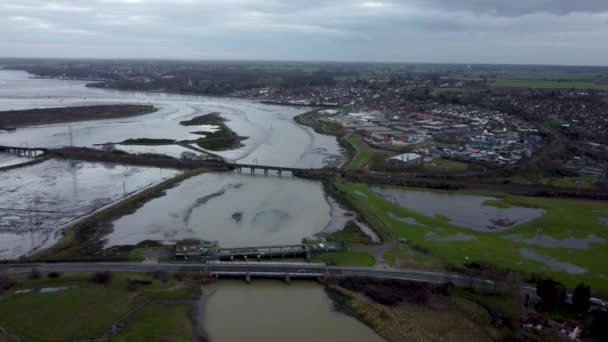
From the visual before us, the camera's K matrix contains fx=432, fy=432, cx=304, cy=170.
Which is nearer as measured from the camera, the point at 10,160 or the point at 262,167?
the point at 262,167

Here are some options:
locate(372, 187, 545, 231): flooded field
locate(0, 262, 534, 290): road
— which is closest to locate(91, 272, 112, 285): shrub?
locate(0, 262, 534, 290): road

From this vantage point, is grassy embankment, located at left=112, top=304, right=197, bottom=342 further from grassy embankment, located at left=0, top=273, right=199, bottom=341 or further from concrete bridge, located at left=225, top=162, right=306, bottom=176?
concrete bridge, located at left=225, top=162, right=306, bottom=176

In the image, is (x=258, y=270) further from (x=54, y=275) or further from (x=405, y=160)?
(x=405, y=160)

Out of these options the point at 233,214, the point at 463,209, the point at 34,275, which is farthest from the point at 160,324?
the point at 463,209

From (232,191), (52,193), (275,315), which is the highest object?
(52,193)

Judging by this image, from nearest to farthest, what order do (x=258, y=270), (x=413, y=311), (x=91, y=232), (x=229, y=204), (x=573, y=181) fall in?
(x=413, y=311), (x=258, y=270), (x=91, y=232), (x=229, y=204), (x=573, y=181)

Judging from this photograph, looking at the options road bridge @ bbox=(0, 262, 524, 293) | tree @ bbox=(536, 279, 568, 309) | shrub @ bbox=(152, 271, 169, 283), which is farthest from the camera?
road bridge @ bbox=(0, 262, 524, 293)

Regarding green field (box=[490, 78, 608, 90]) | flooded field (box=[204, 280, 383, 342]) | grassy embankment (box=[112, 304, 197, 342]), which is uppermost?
green field (box=[490, 78, 608, 90])
